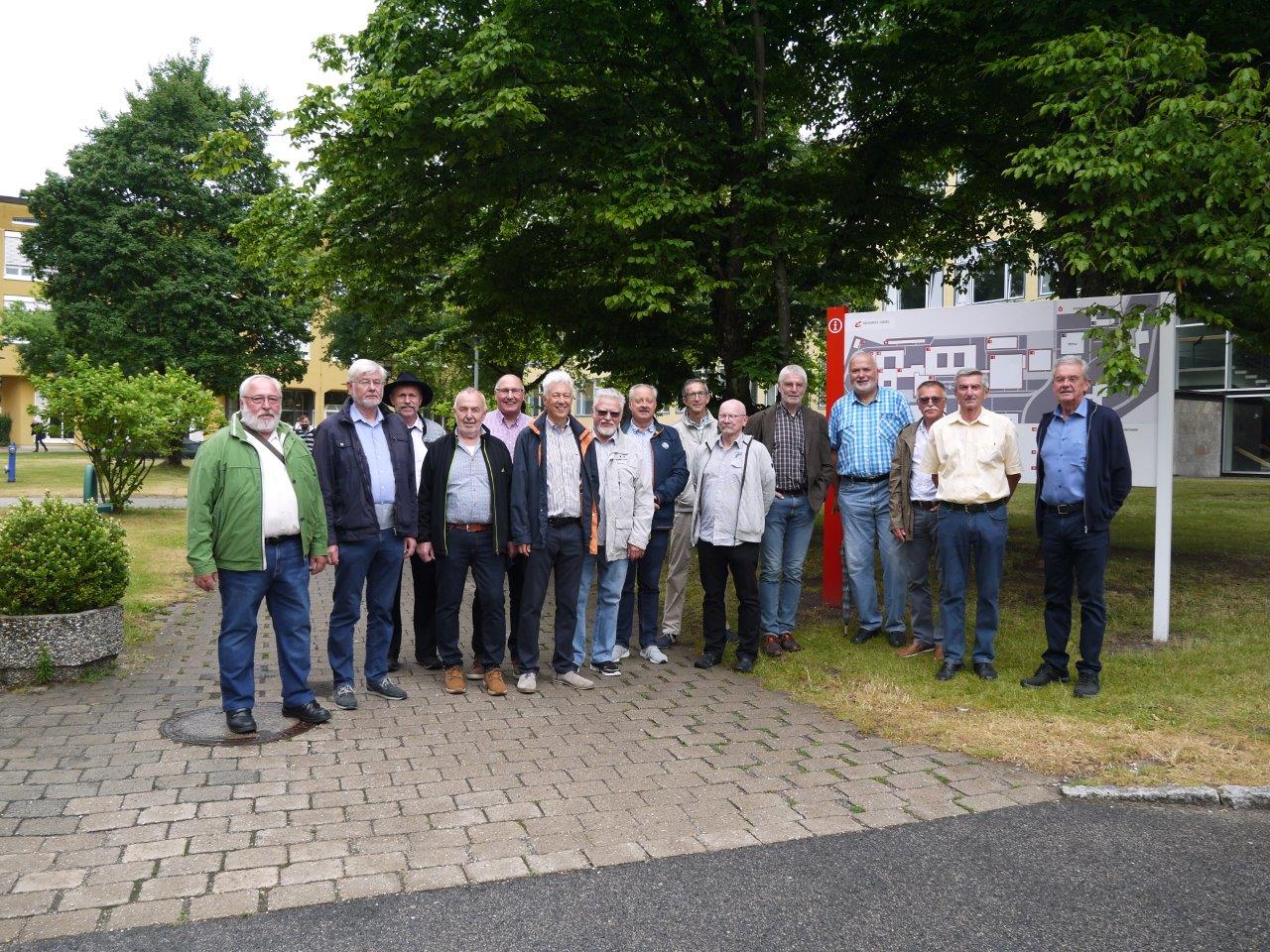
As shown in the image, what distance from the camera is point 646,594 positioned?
7.73 m

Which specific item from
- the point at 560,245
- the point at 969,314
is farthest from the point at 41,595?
the point at 560,245

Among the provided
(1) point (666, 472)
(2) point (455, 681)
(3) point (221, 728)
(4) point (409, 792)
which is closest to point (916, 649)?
(1) point (666, 472)

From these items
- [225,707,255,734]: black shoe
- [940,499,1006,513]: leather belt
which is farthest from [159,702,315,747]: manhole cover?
[940,499,1006,513]: leather belt

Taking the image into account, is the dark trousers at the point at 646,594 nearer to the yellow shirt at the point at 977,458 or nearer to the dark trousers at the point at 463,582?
the dark trousers at the point at 463,582

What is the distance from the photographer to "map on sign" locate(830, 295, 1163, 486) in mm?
7859

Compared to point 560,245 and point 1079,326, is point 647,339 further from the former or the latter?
point 1079,326

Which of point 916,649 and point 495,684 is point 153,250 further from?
point 916,649

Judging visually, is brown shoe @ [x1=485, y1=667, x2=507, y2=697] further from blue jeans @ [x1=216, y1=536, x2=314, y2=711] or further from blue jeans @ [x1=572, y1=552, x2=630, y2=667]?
blue jeans @ [x1=216, y1=536, x2=314, y2=711]

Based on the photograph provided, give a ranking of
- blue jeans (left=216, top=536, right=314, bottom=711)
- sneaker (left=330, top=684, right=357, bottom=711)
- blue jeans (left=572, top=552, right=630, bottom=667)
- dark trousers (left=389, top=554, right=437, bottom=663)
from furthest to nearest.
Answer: dark trousers (left=389, top=554, right=437, bottom=663) → blue jeans (left=572, top=552, right=630, bottom=667) → sneaker (left=330, top=684, right=357, bottom=711) → blue jeans (left=216, top=536, right=314, bottom=711)

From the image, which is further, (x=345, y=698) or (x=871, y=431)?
(x=871, y=431)

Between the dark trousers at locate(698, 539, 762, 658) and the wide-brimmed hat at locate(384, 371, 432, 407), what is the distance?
235 centimetres

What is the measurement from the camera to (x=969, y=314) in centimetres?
855

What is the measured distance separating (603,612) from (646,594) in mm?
568

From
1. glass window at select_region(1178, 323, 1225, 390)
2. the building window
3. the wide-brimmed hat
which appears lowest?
the wide-brimmed hat
